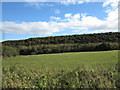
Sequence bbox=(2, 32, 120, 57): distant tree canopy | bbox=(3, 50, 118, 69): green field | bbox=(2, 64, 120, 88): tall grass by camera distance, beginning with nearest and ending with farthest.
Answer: bbox=(2, 64, 120, 88): tall grass
bbox=(3, 50, 118, 69): green field
bbox=(2, 32, 120, 57): distant tree canopy

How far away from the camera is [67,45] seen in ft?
36.3

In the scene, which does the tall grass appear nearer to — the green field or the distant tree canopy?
the green field

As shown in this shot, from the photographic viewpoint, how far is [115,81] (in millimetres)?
2391

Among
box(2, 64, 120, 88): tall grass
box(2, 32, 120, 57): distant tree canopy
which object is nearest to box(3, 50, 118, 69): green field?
box(2, 64, 120, 88): tall grass

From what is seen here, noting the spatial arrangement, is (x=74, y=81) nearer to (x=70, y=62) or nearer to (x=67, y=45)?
(x=70, y=62)

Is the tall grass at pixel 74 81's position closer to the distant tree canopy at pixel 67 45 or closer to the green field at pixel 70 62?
the green field at pixel 70 62

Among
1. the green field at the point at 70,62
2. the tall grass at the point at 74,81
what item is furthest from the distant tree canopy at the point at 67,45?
the tall grass at the point at 74,81

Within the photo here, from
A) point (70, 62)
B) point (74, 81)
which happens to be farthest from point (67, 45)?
point (74, 81)

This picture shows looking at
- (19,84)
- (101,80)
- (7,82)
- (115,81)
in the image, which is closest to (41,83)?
(19,84)

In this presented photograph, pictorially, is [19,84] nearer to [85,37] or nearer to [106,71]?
[106,71]

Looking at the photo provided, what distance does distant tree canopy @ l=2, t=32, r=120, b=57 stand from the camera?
9.69m

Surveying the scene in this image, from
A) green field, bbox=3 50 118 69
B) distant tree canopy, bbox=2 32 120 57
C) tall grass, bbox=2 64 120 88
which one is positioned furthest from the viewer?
distant tree canopy, bbox=2 32 120 57

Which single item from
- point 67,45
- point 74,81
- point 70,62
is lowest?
point 74,81

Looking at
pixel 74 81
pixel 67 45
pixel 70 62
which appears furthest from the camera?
pixel 67 45
